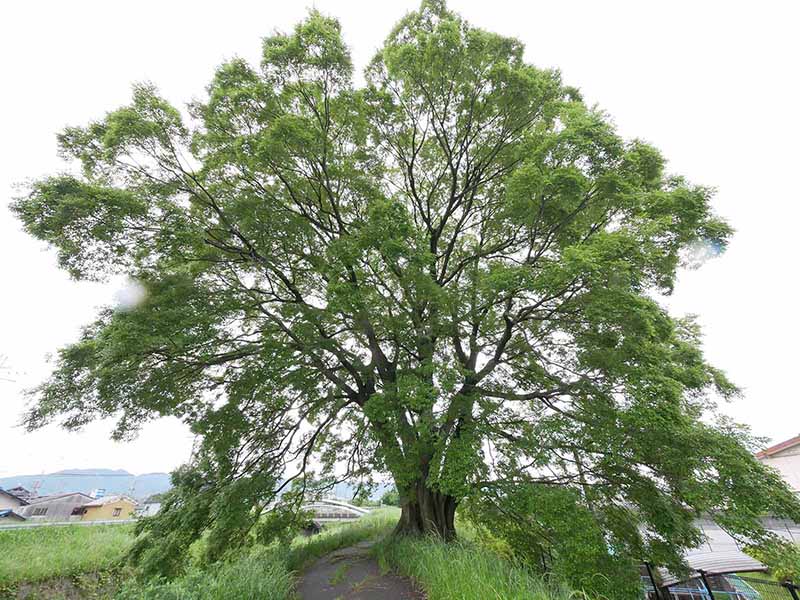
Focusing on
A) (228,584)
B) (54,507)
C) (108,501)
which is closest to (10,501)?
(54,507)

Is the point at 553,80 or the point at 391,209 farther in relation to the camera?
the point at 553,80

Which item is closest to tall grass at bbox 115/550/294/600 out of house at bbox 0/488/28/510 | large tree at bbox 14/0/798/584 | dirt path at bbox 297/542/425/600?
dirt path at bbox 297/542/425/600

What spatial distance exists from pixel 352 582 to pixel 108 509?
93.1ft

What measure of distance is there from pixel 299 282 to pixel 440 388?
4.29 m

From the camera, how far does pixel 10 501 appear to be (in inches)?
789

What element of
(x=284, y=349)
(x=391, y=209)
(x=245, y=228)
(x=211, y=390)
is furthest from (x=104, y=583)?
(x=391, y=209)

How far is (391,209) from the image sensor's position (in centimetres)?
592

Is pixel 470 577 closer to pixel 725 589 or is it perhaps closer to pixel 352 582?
pixel 352 582

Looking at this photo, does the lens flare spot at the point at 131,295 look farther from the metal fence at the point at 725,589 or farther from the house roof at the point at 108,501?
the house roof at the point at 108,501

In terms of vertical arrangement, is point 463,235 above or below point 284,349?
above

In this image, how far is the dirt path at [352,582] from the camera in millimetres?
4867

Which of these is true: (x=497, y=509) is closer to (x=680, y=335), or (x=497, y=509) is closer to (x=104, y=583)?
(x=680, y=335)

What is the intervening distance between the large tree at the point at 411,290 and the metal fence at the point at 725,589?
13.4 feet

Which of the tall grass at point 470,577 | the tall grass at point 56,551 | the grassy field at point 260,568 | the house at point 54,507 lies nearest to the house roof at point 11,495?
the house at point 54,507
